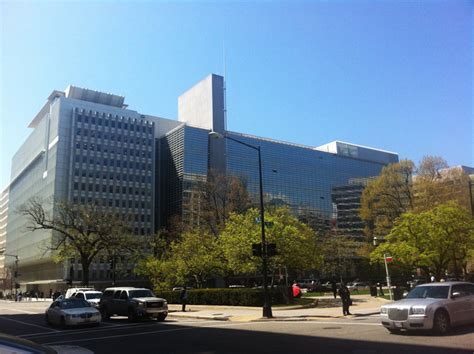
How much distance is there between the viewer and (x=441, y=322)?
13.4 m

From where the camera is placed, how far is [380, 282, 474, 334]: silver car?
43.5ft

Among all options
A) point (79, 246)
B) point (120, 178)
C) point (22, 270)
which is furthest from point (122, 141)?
point (79, 246)

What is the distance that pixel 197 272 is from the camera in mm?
44031

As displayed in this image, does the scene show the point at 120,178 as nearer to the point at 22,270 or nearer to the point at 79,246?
the point at 22,270

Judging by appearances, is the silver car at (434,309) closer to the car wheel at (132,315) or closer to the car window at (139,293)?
the car wheel at (132,315)

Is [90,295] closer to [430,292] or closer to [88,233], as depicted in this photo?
[88,233]

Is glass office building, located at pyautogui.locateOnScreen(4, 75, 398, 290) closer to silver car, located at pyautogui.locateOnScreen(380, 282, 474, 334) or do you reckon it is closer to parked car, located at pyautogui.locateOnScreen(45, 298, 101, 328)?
parked car, located at pyautogui.locateOnScreen(45, 298, 101, 328)

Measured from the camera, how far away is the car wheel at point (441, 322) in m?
13.3

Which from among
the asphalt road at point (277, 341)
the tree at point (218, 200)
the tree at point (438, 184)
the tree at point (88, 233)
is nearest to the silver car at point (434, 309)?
the asphalt road at point (277, 341)

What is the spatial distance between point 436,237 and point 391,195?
23.2m

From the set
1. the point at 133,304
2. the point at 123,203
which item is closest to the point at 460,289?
the point at 133,304

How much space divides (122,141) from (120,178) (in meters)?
10.2

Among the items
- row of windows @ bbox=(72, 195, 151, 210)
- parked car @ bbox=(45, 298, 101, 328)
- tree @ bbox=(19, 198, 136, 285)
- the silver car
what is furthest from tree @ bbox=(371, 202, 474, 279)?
row of windows @ bbox=(72, 195, 151, 210)

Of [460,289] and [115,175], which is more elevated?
[115,175]
